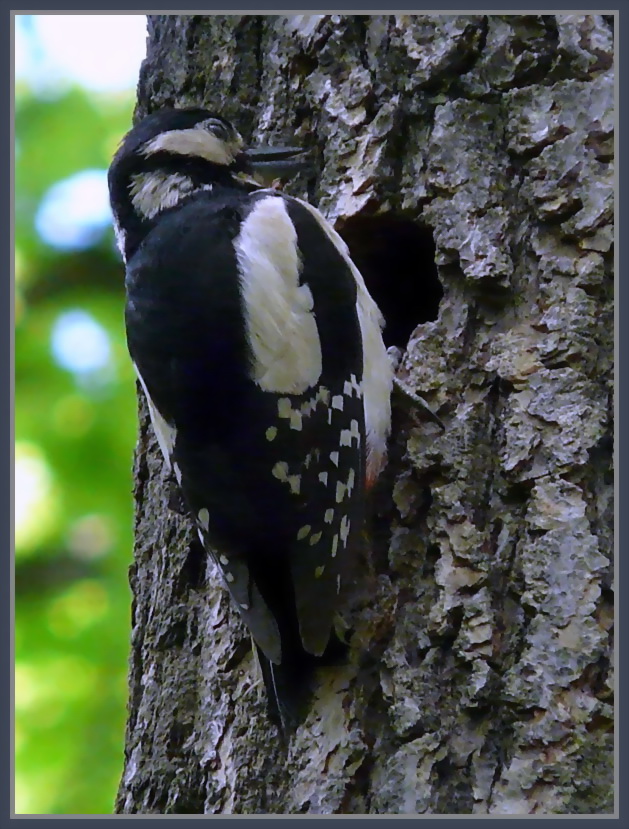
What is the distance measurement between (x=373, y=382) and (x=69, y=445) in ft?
3.01

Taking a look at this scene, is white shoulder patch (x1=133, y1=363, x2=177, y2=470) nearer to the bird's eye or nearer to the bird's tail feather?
the bird's tail feather

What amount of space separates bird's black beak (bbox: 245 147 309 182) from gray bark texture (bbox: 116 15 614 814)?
34mm

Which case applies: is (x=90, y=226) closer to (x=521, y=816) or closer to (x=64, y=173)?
(x=64, y=173)

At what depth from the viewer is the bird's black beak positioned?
162 centimetres

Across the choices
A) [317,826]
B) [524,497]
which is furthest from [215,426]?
[317,826]

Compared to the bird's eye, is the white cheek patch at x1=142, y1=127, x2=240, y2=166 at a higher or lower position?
lower

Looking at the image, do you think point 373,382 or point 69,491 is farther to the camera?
point 69,491

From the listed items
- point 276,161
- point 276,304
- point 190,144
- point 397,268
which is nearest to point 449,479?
point 276,304

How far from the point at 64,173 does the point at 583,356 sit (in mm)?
1132

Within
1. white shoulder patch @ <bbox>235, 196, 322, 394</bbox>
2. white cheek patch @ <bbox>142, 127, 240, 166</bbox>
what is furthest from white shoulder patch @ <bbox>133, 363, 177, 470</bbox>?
white cheek patch @ <bbox>142, 127, 240, 166</bbox>

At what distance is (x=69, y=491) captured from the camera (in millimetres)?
2223

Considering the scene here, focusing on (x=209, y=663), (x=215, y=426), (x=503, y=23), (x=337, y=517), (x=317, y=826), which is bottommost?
(x=317, y=826)

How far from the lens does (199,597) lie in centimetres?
161

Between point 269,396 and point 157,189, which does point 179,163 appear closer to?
point 157,189
